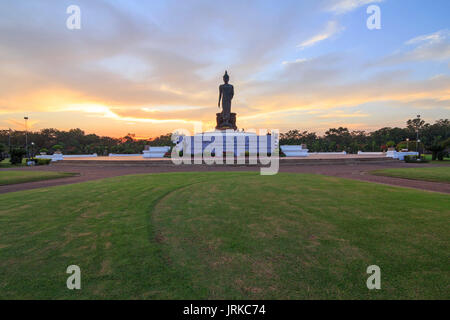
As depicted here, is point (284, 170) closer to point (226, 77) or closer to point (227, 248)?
point (227, 248)

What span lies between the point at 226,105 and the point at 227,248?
26800 millimetres

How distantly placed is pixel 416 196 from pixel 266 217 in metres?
5.88

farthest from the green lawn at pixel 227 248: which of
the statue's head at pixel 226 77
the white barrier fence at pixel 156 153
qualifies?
the white barrier fence at pixel 156 153

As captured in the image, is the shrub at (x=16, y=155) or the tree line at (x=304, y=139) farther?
the tree line at (x=304, y=139)

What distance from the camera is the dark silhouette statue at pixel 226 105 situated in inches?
1141

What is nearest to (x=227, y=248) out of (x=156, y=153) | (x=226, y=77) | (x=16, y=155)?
(x=226, y=77)

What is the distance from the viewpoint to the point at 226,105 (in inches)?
1148

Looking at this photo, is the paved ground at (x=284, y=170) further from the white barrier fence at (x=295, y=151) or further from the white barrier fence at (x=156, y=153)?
the white barrier fence at (x=295, y=151)

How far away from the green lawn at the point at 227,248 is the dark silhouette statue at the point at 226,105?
74.2 ft

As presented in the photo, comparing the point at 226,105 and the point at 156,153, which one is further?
the point at 156,153

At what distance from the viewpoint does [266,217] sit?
5512 millimetres

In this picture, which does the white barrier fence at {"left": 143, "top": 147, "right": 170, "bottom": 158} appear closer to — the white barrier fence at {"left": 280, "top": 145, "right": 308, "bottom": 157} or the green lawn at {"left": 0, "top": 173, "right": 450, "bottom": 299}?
the white barrier fence at {"left": 280, "top": 145, "right": 308, "bottom": 157}
